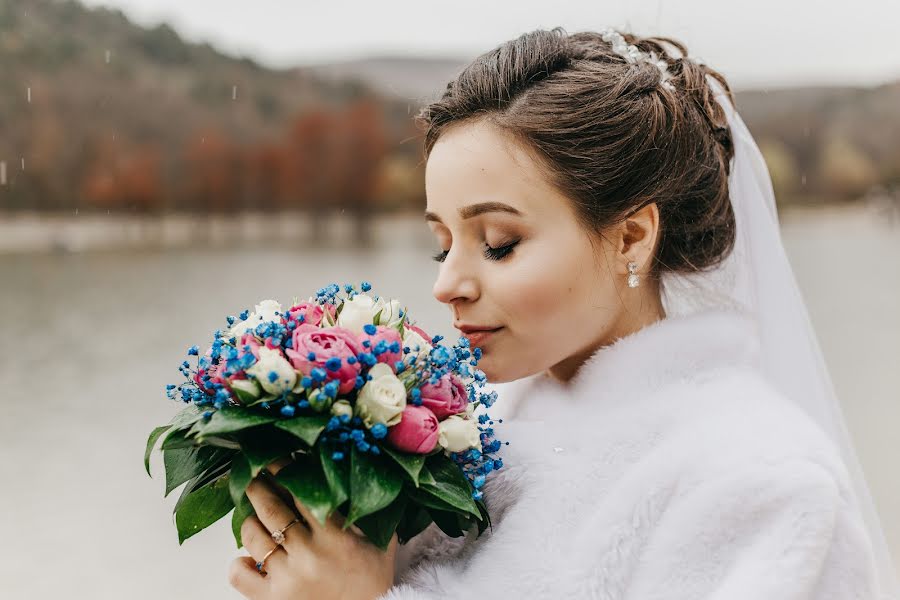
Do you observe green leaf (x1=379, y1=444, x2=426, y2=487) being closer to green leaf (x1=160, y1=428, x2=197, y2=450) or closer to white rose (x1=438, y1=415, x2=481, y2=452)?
white rose (x1=438, y1=415, x2=481, y2=452)

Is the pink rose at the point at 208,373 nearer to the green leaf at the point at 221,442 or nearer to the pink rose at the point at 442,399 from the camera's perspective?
the green leaf at the point at 221,442

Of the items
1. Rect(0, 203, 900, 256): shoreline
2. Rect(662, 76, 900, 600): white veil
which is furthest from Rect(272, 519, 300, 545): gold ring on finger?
Rect(0, 203, 900, 256): shoreline

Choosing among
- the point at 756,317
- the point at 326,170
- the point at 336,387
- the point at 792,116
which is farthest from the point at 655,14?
the point at 326,170

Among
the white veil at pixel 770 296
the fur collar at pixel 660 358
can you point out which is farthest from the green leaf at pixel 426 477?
the white veil at pixel 770 296

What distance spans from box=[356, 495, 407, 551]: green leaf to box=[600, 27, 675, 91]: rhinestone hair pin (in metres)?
0.70

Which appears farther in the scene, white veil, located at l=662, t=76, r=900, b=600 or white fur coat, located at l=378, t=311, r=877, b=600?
white veil, located at l=662, t=76, r=900, b=600

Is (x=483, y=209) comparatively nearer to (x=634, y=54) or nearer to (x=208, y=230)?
(x=634, y=54)

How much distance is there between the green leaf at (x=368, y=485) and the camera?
877 millimetres

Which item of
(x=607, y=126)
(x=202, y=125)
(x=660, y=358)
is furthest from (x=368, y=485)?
(x=202, y=125)

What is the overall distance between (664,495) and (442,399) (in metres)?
0.30

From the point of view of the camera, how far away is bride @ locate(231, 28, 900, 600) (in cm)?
95

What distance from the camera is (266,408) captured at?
935 millimetres

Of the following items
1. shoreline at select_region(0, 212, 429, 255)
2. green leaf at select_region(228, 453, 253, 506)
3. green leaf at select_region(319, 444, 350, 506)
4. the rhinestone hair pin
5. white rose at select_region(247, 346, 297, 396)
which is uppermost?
the rhinestone hair pin

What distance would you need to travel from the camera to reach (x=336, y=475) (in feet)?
2.89
